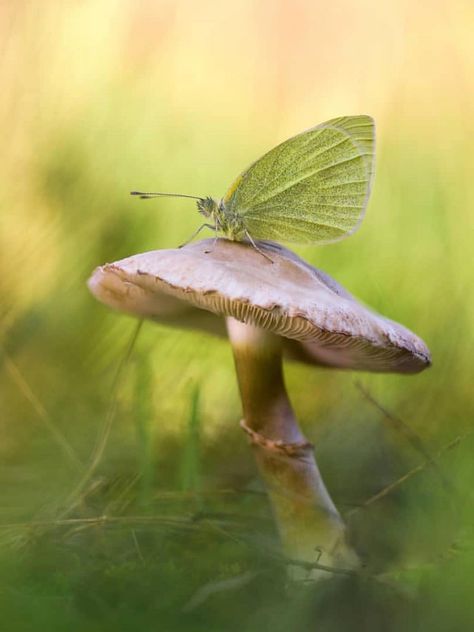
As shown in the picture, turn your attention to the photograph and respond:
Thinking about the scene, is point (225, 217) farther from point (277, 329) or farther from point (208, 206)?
point (277, 329)

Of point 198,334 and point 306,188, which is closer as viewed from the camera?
point 306,188

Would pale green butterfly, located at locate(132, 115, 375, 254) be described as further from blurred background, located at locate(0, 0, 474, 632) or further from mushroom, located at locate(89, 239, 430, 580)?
blurred background, located at locate(0, 0, 474, 632)

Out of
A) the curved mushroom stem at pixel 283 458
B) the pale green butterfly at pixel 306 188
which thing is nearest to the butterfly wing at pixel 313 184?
the pale green butterfly at pixel 306 188

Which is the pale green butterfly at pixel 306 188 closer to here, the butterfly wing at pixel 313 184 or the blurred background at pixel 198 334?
the butterfly wing at pixel 313 184

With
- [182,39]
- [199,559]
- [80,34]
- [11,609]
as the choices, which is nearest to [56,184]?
[80,34]

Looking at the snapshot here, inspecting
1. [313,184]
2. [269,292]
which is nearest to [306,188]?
[313,184]

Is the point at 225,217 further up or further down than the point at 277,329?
further up
